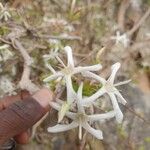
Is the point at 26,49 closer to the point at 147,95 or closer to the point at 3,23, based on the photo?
the point at 3,23

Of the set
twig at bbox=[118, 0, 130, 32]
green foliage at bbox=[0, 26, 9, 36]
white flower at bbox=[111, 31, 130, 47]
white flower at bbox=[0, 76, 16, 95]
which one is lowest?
white flower at bbox=[0, 76, 16, 95]

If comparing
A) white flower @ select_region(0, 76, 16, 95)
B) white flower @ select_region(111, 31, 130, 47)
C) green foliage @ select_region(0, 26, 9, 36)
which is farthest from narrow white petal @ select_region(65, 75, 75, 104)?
white flower @ select_region(111, 31, 130, 47)

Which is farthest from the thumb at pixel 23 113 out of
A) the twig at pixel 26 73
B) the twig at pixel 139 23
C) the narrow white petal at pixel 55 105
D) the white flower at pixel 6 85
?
the twig at pixel 139 23

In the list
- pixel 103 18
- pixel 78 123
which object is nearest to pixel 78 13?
pixel 103 18

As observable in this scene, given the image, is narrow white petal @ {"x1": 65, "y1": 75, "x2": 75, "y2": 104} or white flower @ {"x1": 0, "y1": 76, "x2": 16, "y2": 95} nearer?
narrow white petal @ {"x1": 65, "y1": 75, "x2": 75, "y2": 104}

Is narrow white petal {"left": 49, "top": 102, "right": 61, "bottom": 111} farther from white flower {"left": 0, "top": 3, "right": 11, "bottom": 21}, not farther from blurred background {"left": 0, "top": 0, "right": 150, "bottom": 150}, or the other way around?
white flower {"left": 0, "top": 3, "right": 11, "bottom": 21}

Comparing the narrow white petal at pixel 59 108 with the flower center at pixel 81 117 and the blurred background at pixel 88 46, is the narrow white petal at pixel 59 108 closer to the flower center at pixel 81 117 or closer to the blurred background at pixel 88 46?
the flower center at pixel 81 117

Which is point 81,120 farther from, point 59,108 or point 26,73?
point 26,73
